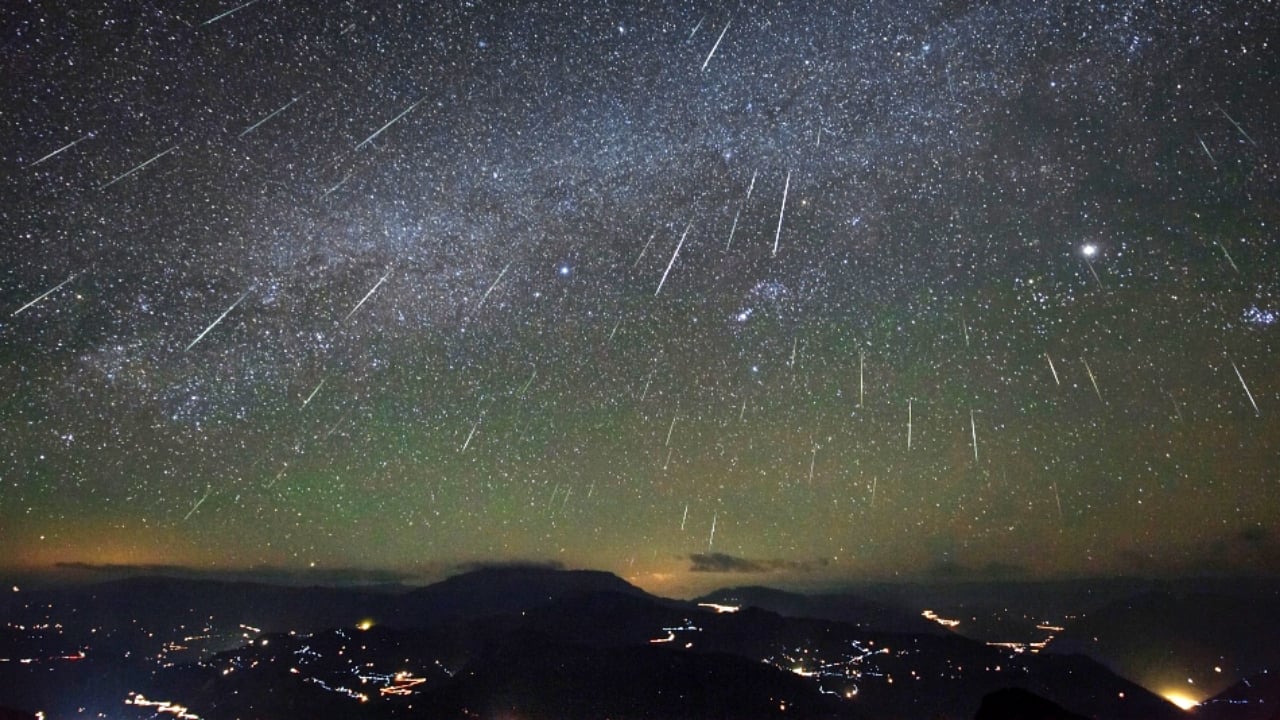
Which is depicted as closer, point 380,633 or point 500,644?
point 500,644

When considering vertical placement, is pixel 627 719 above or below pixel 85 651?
above

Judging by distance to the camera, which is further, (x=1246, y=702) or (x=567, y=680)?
(x=567, y=680)

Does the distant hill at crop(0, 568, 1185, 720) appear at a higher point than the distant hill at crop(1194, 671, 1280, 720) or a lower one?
lower

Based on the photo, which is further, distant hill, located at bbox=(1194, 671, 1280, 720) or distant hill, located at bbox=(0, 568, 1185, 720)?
distant hill, located at bbox=(0, 568, 1185, 720)

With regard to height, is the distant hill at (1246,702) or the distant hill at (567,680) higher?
the distant hill at (1246,702)

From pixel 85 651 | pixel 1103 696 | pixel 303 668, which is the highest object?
pixel 1103 696

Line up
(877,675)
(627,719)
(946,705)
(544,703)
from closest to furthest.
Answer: (627,719) → (544,703) → (946,705) → (877,675)

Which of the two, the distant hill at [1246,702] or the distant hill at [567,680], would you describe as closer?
the distant hill at [1246,702]

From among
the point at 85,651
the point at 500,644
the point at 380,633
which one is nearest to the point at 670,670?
the point at 500,644

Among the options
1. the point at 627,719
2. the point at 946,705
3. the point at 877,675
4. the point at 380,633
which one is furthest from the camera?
the point at 380,633

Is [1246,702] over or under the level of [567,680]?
over

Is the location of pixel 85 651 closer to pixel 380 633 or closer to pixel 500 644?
pixel 380 633
